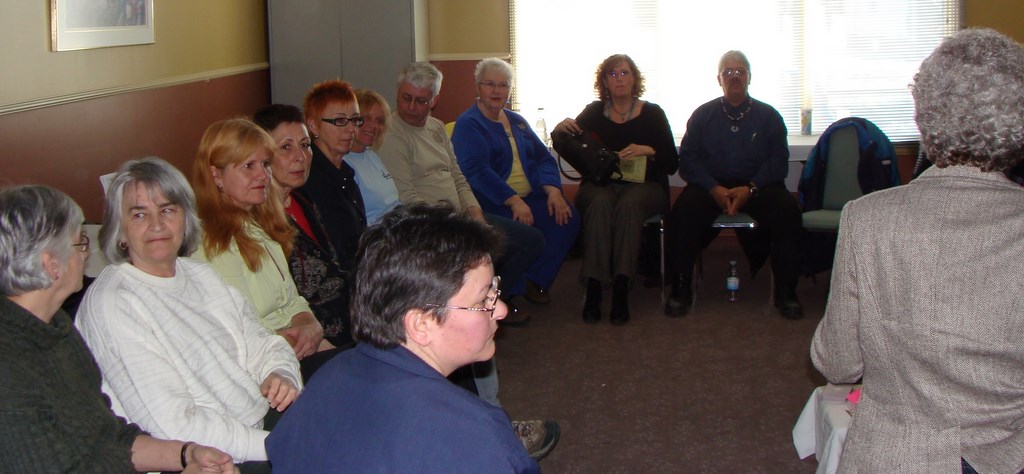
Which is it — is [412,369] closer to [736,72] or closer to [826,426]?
[826,426]

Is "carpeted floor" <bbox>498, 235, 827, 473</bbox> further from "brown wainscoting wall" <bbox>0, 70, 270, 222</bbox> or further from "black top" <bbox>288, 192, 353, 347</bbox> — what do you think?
"brown wainscoting wall" <bbox>0, 70, 270, 222</bbox>

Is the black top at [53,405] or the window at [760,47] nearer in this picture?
the black top at [53,405]

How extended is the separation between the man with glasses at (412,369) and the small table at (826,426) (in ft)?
3.33

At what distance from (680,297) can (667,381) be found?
1.05m

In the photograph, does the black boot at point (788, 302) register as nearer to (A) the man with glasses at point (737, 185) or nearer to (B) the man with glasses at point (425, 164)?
(A) the man with glasses at point (737, 185)

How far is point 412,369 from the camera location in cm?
125

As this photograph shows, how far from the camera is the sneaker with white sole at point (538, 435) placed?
3.22 metres

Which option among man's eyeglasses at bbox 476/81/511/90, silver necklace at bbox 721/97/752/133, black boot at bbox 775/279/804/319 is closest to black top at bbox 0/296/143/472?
man's eyeglasses at bbox 476/81/511/90

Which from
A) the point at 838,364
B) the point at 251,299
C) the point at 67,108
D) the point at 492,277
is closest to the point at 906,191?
the point at 838,364

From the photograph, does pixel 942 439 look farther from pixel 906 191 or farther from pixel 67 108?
pixel 67 108

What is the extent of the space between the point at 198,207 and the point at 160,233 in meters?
0.51

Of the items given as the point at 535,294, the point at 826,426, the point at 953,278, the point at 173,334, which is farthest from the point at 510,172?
the point at 953,278

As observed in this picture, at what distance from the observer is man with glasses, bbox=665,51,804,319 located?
4934 millimetres

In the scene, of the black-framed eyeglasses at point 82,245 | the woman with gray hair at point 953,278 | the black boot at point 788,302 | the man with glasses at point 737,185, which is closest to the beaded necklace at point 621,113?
the man with glasses at point 737,185
